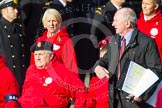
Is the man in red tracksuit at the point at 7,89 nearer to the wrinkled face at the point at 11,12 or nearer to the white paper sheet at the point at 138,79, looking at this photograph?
the white paper sheet at the point at 138,79

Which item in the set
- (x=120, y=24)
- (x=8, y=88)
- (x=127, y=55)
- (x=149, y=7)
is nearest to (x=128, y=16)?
(x=120, y=24)

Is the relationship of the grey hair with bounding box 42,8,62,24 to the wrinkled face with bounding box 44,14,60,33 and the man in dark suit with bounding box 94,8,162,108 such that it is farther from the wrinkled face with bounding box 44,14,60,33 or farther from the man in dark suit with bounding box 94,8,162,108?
the man in dark suit with bounding box 94,8,162,108

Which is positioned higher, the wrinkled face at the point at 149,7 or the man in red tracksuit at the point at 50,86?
the wrinkled face at the point at 149,7

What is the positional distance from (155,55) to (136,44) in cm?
26

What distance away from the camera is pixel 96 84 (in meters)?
8.15

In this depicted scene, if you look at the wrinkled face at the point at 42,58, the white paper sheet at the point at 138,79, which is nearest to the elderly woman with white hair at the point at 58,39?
the wrinkled face at the point at 42,58

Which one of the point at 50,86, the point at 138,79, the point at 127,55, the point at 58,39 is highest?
the point at 127,55

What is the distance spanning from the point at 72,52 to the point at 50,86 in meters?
1.52

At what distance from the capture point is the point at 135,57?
7.06 m

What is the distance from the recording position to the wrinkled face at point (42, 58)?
26.1 ft

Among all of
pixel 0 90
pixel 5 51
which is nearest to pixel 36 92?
pixel 0 90

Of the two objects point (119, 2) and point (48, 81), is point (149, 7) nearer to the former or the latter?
point (119, 2)

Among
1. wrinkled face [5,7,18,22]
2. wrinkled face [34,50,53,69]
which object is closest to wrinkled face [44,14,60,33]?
wrinkled face [5,7,18,22]

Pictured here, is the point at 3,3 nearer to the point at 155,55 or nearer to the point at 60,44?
the point at 60,44
